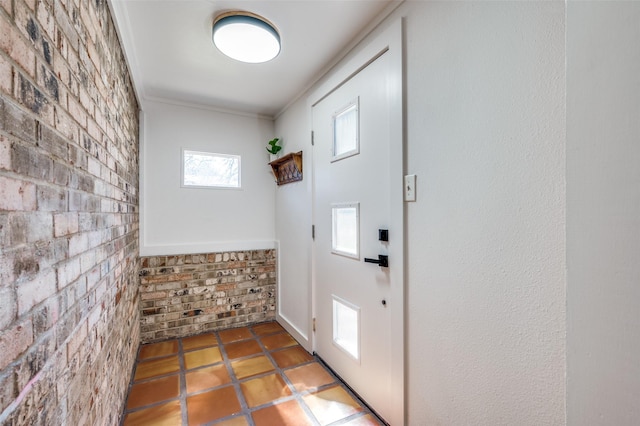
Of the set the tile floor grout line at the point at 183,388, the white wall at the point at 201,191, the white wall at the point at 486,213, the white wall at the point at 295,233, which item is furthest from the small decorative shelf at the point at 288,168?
the tile floor grout line at the point at 183,388

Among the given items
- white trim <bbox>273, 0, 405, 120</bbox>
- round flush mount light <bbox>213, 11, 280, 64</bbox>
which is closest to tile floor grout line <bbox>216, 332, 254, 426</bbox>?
round flush mount light <bbox>213, 11, 280, 64</bbox>

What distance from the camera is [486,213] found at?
106 cm

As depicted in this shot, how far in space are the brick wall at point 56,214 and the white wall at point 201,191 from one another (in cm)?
139

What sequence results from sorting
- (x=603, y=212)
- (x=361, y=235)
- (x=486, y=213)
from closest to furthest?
(x=603, y=212) → (x=486, y=213) → (x=361, y=235)

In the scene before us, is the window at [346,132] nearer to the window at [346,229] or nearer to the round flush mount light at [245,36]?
the window at [346,229]

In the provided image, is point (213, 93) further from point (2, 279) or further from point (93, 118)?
point (2, 279)

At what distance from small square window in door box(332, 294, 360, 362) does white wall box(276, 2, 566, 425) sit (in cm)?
48

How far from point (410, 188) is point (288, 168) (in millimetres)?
1644

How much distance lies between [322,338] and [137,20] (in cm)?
251

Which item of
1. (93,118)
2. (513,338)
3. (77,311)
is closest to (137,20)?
(93,118)

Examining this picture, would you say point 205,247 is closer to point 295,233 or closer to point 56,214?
point 295,233

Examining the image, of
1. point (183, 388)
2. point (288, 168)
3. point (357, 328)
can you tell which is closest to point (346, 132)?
point (288, 168)

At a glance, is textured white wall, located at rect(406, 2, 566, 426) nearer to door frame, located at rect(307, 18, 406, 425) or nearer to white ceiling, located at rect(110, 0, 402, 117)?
door frame, located at rect(307, 18, 406, 425)

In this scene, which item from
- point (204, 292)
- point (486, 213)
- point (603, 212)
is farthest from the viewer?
point (204, 292)
